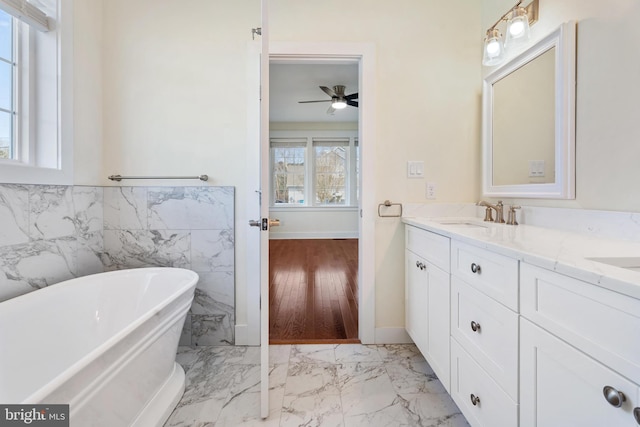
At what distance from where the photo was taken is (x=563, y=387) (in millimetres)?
714

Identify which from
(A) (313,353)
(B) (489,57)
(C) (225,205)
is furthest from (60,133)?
(B) (489,57)

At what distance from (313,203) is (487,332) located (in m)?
5.27

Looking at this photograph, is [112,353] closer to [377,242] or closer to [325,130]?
[377,242]

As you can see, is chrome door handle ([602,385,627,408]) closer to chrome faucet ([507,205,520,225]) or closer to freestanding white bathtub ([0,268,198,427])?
chrome faucet ([507,205,520,225])

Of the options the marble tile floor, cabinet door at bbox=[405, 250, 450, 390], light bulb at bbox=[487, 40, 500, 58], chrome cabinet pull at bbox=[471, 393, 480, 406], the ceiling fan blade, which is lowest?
the marble tile floor

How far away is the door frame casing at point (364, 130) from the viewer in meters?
1.87

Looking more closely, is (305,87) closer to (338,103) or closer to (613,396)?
(338,103)

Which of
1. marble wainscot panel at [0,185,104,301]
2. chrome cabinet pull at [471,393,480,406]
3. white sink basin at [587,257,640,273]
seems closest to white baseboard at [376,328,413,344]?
chrome cabinet pull at [471,393,480,406]

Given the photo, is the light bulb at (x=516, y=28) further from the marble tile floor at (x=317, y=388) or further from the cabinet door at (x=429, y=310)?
the marble tile floor at (x=317, y=388)

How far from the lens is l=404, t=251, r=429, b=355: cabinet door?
5.19ft

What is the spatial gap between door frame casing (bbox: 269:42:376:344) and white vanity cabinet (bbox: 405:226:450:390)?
0.25m

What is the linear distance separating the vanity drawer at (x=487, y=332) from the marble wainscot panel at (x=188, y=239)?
1415 millimetres

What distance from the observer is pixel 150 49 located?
1.89 metres

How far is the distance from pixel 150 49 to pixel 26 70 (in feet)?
2.22
